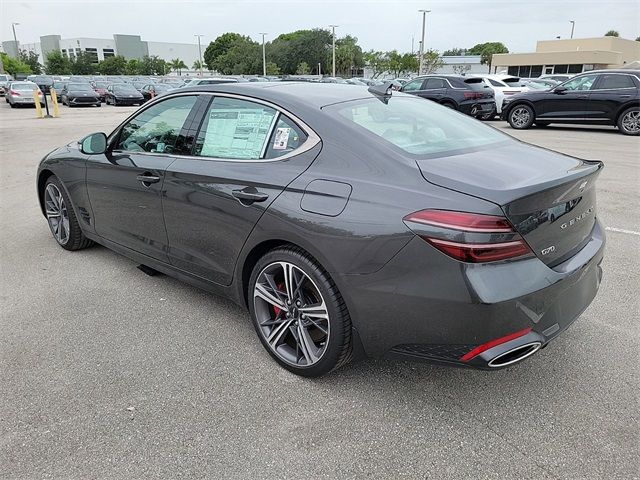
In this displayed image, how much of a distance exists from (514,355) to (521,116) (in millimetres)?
14102

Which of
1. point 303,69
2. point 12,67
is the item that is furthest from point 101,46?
point 303,69

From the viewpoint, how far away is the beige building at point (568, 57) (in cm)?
5500

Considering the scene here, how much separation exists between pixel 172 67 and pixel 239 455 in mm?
133393

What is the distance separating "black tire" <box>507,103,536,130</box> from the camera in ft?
47.9

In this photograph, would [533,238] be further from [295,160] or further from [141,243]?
[141,243]

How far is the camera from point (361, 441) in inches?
94.3

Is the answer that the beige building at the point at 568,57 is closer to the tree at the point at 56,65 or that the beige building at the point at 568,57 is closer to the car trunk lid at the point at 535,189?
the car trunk lid at the point at 535,189

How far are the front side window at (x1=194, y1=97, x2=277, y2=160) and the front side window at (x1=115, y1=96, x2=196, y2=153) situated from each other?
0.28 metres

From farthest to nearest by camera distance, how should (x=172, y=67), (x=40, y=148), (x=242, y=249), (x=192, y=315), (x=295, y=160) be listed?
(x=172, y=67) < (x=40, y=148) < (x=192, y=315) < (x=242, y=249) < (x=295, y=160)

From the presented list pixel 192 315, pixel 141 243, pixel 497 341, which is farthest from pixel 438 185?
pixel 141 243

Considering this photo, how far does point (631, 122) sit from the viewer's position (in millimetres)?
13125

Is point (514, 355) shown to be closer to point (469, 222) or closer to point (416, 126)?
point (469, 222)

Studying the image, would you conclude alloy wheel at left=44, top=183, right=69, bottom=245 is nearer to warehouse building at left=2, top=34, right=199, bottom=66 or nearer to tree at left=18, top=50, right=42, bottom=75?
tree at left=18, top=50, right=42, bottom=75

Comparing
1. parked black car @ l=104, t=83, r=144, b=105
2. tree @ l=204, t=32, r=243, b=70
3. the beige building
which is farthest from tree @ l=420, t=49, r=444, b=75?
tree @ l=204, t=32, r=243, b=70
